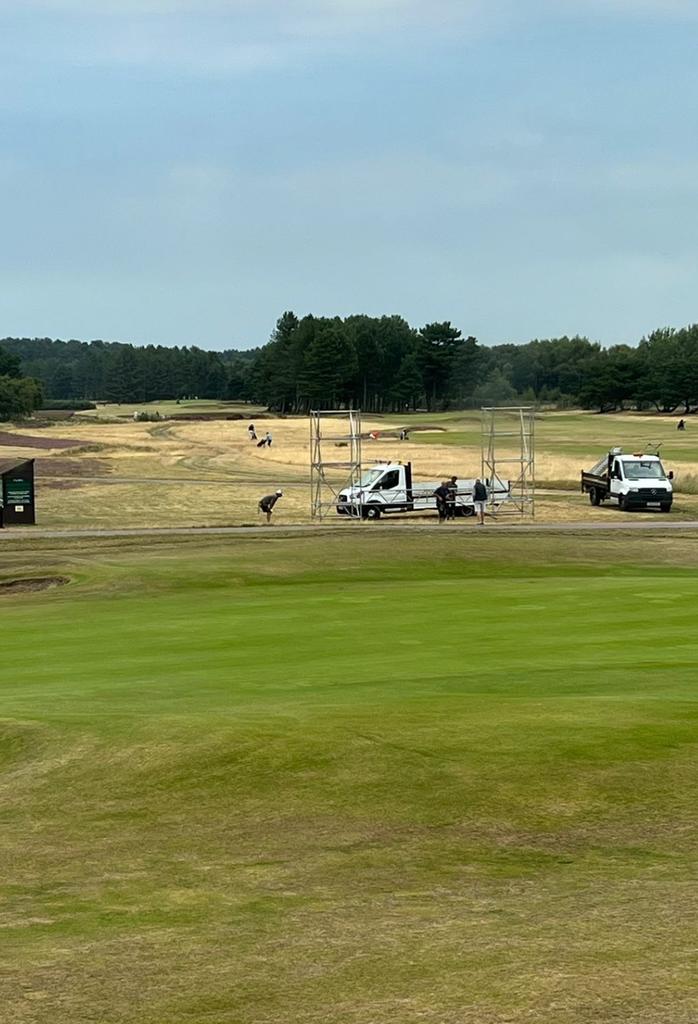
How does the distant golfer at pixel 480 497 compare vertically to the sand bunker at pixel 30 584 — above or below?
above

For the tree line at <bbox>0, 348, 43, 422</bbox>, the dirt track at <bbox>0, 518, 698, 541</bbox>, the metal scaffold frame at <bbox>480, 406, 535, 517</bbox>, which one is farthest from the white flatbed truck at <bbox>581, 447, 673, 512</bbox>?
the tree line at <bbox>0, 348, 43, 422</bbox>

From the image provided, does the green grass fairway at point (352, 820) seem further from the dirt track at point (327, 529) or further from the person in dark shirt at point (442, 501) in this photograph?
the person in dark shirt at point (442, 501)

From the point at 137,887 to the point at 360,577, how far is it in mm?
27428

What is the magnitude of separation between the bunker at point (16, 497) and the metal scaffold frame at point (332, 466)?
40.1 feet

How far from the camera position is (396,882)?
11859 millimetres

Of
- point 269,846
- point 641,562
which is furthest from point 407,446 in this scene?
point 269,846

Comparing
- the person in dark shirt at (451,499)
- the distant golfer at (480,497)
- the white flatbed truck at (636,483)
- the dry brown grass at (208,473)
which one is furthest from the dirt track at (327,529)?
the white flatbed truck at (636,483)

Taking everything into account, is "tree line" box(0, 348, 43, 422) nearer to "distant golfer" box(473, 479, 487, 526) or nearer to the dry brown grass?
the dry brown grass

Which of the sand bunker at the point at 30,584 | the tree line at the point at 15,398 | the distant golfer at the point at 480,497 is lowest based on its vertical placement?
the sand bunker at the point at 30,584

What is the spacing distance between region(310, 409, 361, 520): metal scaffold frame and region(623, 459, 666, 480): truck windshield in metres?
12.6

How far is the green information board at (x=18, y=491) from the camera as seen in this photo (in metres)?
60.0

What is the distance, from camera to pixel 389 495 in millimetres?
65312

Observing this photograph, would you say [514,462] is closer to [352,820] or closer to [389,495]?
[389,495]

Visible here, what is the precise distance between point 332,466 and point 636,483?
23527 mm
